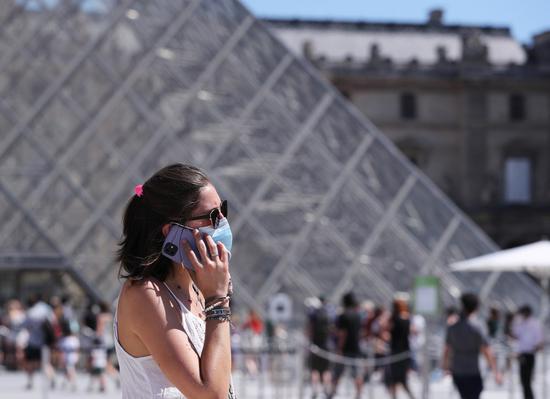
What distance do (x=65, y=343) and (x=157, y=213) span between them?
442 inches

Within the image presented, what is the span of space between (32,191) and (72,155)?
0.80 metres

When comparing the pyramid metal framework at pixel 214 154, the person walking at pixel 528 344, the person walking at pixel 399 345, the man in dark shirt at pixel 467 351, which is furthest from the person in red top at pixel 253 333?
the man in dark shirt at pixel 467 351

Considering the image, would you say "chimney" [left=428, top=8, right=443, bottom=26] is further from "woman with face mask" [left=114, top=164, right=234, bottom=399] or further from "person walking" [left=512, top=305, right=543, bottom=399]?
"woman with face mask" [left=114, top=164, right=234, bottom=399]

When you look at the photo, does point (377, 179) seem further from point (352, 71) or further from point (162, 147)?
point (352, 71)

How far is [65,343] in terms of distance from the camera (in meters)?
13.6

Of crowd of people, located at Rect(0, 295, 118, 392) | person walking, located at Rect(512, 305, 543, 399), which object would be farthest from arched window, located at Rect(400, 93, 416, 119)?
person walking, located at Rect(512, 305, 543, 399)

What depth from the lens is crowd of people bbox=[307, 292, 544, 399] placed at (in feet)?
27.3

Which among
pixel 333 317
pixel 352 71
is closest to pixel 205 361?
pixel 333 317

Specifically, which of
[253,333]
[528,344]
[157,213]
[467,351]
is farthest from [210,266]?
[253,333]

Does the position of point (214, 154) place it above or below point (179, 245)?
above

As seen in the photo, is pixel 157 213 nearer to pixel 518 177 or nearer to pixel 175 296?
pixel 175 296

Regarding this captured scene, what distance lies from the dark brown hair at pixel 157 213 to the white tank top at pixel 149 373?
0.29 feet

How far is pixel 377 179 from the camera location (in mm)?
19203

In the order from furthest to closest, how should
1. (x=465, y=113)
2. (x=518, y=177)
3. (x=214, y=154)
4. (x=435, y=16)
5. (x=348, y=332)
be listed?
(x=435, y=16) → (x=518, y=177) → (x=465, y=113) → (x=214, y=154) → (x=348, y=332)
